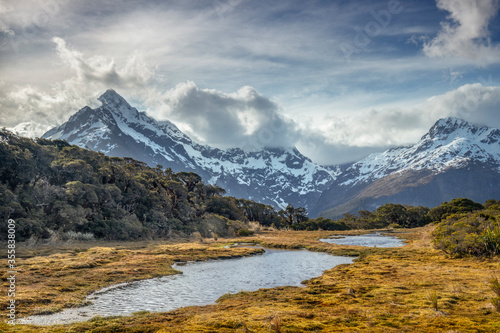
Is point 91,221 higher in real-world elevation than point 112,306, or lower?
higher

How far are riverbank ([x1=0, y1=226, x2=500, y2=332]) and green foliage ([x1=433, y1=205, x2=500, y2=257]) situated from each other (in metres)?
1.60

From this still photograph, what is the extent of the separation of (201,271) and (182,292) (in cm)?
855

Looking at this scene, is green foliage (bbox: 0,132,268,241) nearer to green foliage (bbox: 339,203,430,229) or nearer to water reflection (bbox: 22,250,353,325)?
water reflection (bbox: 22,250,353,325)

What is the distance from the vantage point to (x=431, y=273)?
23234mm

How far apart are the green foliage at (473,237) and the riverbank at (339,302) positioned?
160cm

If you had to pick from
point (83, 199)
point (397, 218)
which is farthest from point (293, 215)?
point (83, 199)

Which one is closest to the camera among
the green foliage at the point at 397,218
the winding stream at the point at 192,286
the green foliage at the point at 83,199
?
the winding stream at the point at 192,286

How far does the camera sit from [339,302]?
55.6 feet

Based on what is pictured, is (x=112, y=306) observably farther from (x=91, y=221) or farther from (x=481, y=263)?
(x=91, y=221)

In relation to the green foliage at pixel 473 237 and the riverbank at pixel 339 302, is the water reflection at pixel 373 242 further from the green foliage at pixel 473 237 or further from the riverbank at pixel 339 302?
the riverbank at pixel 339 302

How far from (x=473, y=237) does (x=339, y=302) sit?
19.3 m

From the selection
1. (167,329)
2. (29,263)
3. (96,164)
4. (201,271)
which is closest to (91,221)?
(96,164)

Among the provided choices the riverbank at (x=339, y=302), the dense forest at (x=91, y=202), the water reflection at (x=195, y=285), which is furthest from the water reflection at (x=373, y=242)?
the riverbank at (x=339, y=302)

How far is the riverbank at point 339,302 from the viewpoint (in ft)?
42.0
